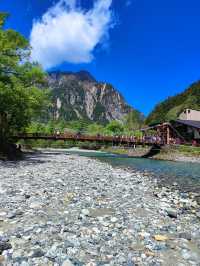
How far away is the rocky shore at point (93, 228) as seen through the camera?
5719 mm

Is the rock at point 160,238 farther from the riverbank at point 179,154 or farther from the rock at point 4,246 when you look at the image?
the riverbank at point 179,154

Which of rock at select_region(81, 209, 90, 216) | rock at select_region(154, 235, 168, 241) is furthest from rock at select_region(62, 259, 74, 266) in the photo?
rock at select_region(81, 209, 90, 216)

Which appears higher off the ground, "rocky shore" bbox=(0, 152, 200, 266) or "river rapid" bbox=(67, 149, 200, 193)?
"rocky shore" bbox=(0, 152, 200, 266)

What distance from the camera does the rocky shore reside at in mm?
5719

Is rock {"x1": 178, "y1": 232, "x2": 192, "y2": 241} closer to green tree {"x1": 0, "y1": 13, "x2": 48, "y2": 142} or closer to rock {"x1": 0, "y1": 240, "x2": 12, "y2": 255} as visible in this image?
rock {"x1": 0, "y1": 240, "x2": 12, "y2": 255}

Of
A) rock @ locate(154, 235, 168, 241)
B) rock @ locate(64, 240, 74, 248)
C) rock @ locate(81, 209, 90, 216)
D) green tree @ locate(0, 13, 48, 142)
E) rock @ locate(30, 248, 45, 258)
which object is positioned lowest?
rock @ locate(154, 235, 168, 241)

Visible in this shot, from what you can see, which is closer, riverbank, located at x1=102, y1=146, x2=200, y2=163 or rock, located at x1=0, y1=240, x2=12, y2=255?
rock, located at x1=0, y1=240, x2=12, y2=255

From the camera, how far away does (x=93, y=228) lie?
7246mm

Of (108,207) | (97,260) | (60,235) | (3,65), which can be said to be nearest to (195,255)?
(97,260)

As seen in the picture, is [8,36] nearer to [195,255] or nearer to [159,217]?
[159,217]

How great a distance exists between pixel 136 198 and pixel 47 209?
161 inches

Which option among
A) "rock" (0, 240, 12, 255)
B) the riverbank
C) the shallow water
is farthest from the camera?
the riverbank

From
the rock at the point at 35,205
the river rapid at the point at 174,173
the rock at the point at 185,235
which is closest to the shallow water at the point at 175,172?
the river rapid at the point at 174,173

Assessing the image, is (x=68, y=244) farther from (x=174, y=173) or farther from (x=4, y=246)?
(x=174, y=173)
